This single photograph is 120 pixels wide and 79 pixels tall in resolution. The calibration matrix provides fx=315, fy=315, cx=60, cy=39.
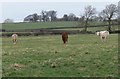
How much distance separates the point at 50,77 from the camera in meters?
12.0

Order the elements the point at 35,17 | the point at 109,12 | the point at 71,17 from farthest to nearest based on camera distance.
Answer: the point at 71,17 < the point at 35,17 < the point at 109,12

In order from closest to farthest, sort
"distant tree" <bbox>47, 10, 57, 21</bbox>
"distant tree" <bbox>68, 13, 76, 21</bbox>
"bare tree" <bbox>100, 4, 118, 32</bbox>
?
"bare tree" <bbox>100, 4, 118, 32</bbox>, "distant tree" <bbox>68, 13, 76, 21</bbox>, "distant tree" <bbox>47, 10, 57, 21</bbox>

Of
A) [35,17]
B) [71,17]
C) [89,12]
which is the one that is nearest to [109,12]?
[89,12]

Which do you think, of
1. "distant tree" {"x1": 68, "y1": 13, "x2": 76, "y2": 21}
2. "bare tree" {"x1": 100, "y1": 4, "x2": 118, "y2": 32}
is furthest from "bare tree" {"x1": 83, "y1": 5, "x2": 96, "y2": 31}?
"distant tree" {"x1": 68, "y1": 13, "x2": 76, "y2": 21}

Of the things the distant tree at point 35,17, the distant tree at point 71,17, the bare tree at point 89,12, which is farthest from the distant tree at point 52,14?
the bare tree at point 89,12

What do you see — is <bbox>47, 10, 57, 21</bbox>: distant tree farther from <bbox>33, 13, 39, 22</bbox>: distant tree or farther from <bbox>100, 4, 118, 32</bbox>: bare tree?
<bbox>100, 4, 118, 32</bbox>: bare tree

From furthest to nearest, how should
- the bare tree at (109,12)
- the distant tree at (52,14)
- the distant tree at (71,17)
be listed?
the distant tree at (52,14) < the distant tree at (71,17) < the bare tree at (109,12)

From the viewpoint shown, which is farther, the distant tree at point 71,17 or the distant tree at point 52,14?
the distant tree at point 52,14

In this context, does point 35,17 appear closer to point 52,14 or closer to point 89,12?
point 52,14

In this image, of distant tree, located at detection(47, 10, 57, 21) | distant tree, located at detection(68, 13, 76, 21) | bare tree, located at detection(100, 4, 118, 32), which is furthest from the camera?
distant tree, located at detection(47, 10, 57, 21)

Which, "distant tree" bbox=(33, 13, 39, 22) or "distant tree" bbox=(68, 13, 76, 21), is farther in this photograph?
"distant tree" bbox=(33, 13, 39, 22)

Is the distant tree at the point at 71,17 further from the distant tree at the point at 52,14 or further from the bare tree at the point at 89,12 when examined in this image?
the bare tree at the point at 89,12

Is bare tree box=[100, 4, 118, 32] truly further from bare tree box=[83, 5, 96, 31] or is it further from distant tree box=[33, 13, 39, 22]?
distant tree box=[33, 13, 39, 22]

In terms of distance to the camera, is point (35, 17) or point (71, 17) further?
point (71, 17)
